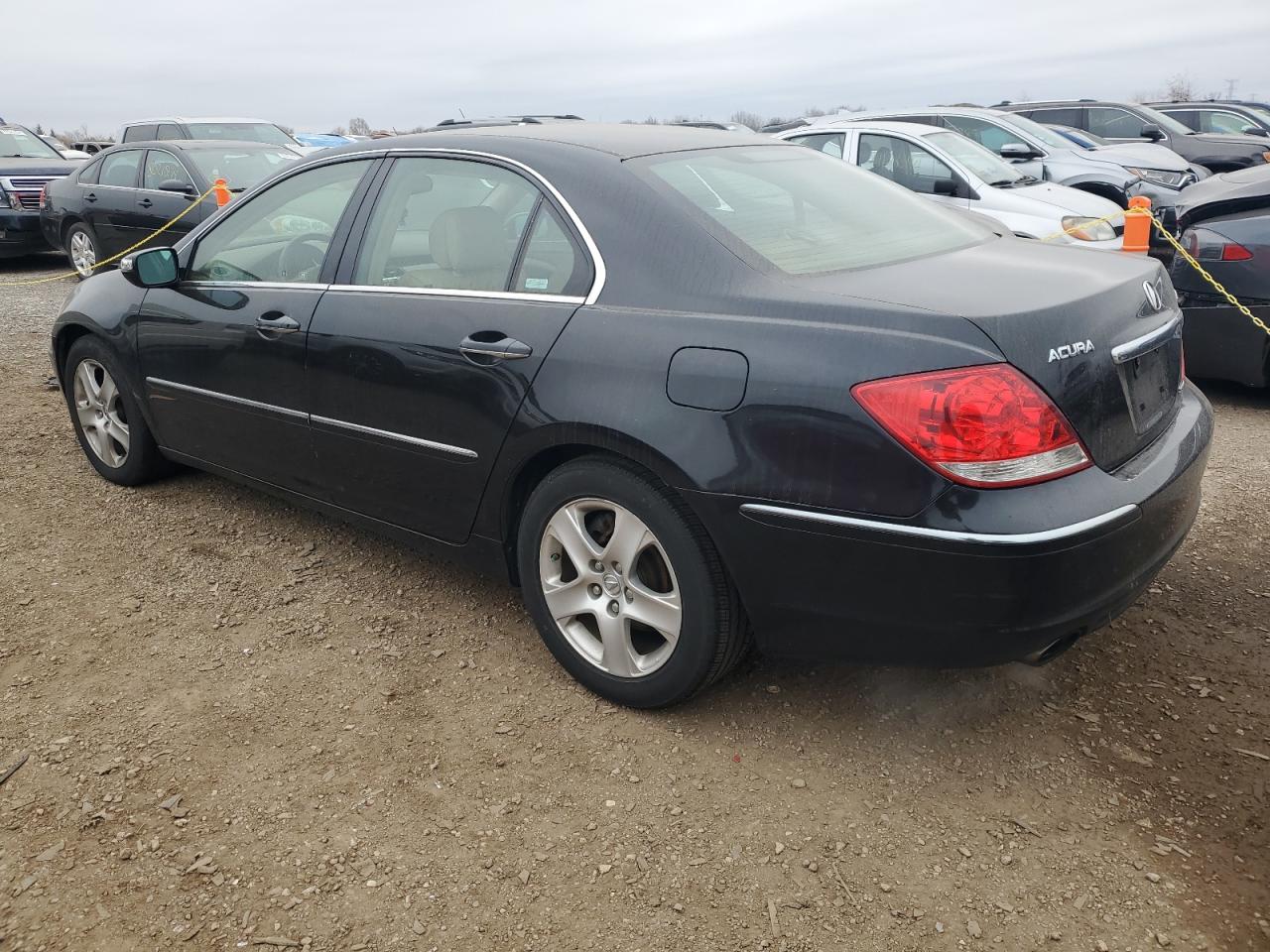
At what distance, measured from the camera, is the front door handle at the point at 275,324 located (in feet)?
12.0

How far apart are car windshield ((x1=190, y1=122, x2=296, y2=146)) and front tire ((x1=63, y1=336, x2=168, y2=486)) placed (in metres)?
8.03

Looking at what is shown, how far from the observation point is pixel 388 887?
241 centimetres

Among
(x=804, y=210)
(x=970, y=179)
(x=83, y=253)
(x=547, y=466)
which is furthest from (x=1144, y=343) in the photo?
(x=83, y=253)

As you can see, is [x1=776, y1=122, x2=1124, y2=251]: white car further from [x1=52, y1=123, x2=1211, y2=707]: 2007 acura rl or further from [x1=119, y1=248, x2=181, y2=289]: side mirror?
[x1=119, y1=248, x2=181, y2=289]: side mirror

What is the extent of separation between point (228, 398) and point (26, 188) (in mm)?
10779

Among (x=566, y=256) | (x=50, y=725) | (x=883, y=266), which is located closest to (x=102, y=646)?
(x=50, y=725)

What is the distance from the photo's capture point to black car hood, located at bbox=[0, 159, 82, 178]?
1267 centimetres

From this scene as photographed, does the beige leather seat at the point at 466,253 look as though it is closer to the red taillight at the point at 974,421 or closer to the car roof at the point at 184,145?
the red taillight at the point at 974,421

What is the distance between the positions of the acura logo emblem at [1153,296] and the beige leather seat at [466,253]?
5.93 ft

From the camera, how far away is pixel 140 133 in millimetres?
12523

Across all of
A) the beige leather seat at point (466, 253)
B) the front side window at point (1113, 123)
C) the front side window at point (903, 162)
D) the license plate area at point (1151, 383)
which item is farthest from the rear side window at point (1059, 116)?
the beige leather seat at point (466, 253)

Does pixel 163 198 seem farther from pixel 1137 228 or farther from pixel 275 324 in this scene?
pixel 1137 228

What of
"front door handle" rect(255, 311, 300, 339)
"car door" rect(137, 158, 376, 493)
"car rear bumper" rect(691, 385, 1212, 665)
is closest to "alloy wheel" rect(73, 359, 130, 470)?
"car door" rect(137, 158, 376, 493)

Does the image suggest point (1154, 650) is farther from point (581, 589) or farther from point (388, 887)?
point (388, 887)
